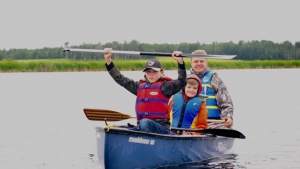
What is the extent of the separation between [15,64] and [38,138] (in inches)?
1477

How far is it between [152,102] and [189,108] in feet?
3.51

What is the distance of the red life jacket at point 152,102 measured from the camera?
1177cm

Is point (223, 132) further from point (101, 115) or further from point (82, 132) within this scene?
point (82, 132)

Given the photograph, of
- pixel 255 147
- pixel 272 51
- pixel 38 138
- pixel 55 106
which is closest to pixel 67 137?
pixel 38 138

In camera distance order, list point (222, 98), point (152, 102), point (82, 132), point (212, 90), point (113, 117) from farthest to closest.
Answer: point (82, 132)
point (212, 90)
point (222, 98)
point (113, 117)
point (152, 102)

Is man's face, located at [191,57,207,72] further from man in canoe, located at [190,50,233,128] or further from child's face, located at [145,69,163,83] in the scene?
child's face, located at [145,69,163,83]

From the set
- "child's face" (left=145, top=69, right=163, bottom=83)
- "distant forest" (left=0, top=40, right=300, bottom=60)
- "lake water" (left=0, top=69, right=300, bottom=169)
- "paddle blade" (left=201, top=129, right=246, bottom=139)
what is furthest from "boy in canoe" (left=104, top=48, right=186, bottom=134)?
"distant forest" (left=0, top=40, right=300, bottom=60)

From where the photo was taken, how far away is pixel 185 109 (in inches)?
499

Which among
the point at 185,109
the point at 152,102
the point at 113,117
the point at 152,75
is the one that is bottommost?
the point at 113,117

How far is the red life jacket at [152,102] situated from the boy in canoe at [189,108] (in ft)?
2.80

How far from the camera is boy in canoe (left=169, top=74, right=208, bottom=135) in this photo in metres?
12.6

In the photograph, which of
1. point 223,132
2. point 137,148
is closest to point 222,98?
point 223,132

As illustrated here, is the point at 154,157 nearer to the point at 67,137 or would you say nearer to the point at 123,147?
the point at 123,147

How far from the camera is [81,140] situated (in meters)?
16.9
